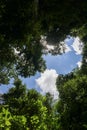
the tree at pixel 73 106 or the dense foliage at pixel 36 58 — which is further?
the tree at pixel 73 106

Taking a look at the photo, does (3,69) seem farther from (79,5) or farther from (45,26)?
(79,5)

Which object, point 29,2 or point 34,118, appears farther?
point 34,118

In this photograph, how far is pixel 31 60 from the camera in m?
40.4

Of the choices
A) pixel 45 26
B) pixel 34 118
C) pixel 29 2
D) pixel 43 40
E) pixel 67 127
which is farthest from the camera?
pixel 43 40

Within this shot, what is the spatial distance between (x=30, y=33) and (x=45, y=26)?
11.2 feet

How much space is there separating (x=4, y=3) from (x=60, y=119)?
730 inches

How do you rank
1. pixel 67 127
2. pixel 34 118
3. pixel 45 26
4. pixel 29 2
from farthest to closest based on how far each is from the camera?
pixel 67 127 → pixel 34 118 → pixel 45 26 → pixel 29 2

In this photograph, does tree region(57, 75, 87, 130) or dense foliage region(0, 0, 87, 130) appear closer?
dense foliage region(0, 0, 87, 130)

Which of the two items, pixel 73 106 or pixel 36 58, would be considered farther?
pixel 36 58

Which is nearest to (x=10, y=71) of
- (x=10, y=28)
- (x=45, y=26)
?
(x=45, y=26)

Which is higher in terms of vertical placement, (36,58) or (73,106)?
(36,58)

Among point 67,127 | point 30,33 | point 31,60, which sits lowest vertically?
point 67,127

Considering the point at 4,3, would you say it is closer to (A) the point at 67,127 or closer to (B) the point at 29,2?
(B) the point at 29,2

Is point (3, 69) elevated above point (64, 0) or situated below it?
above
